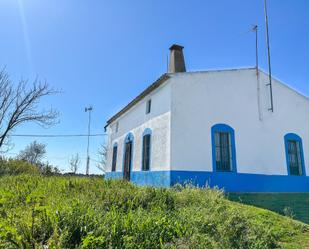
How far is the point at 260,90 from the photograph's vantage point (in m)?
13.0

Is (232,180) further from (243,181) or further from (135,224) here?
(135,224)

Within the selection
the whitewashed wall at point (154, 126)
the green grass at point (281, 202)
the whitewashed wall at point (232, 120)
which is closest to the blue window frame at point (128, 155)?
the whitewashed wall at point (154, 126)

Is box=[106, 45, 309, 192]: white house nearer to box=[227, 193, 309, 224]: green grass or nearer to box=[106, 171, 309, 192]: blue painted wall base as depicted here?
box=[106, 171, 309, 192]: blue painted wall base

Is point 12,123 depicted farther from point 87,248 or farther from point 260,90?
point 87,248

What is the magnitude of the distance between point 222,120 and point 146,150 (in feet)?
13.4

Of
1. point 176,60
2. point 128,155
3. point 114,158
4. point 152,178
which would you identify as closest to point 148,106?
point 176,60

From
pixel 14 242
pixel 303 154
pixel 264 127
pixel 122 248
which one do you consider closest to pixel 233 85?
pixel 264 127

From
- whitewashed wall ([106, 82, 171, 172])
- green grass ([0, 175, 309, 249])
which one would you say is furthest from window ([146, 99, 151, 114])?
green grass ([0, 175, 309, 249])

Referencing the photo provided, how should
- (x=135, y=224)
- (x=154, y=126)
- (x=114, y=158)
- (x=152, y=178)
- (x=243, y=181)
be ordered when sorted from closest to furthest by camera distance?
1. (x=135, y=224)
2. (x=243, y=181)
3. (x=152, y=178)
4. (x=154, y=126)
5. (x=114, y=158)

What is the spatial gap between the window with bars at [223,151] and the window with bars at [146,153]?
11.2 ft

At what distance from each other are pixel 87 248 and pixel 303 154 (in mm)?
12521

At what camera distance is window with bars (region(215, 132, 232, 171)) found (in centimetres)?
1147

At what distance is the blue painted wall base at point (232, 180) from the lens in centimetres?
1084

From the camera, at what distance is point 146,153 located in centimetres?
1367
